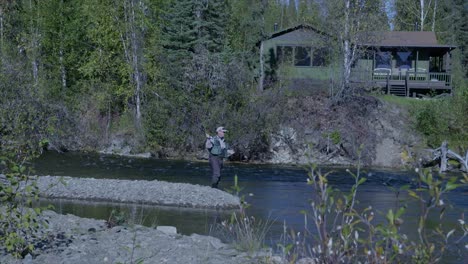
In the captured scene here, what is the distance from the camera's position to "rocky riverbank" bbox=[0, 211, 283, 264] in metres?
10.3

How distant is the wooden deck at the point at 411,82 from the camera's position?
4338 cm

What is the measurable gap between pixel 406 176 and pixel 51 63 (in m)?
26.2

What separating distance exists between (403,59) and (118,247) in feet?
131

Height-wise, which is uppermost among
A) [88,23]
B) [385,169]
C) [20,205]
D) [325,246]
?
[88,23]

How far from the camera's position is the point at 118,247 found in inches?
442

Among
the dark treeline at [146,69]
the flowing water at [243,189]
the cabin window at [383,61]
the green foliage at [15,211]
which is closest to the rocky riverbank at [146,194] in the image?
the flowing water at [243,189]

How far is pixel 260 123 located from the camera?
116 ft

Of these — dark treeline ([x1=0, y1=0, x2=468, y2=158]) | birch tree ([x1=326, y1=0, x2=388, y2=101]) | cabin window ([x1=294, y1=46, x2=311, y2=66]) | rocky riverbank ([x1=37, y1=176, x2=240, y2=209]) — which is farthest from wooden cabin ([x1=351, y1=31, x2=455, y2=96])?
rocky riverbank ([x1=37, y1=176, x2=240, y2=209])

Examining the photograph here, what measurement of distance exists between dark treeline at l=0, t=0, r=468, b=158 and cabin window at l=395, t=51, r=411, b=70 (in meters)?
8.34

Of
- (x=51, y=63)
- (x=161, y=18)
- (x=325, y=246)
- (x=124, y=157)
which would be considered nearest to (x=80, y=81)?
(x=51, y=63)

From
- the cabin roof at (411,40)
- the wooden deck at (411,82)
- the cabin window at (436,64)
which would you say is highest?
the cabin roof at (411,40)

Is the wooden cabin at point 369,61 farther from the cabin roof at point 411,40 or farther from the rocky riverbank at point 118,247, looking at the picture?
the rocky riverbank at point 118,247

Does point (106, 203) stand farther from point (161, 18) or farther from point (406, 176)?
point (161, 18)

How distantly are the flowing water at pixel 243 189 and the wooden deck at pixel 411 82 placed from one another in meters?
13.0
